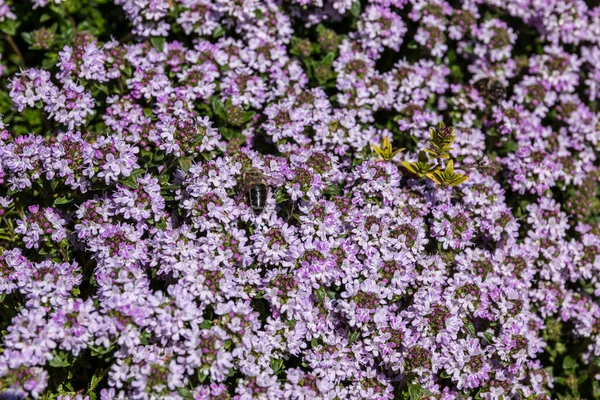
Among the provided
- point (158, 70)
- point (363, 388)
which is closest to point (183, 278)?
point (363, 388)

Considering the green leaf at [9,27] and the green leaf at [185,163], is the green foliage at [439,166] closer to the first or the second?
the green leaf at [185,163]

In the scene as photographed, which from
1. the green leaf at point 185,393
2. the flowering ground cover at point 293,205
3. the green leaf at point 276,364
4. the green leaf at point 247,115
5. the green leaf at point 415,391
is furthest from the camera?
the green leaf at point 247,115

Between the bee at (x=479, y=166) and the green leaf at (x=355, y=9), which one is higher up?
the green leaf at (x=355, y=9)

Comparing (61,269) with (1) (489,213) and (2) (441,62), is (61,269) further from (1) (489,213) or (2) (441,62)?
(2) (441,62)

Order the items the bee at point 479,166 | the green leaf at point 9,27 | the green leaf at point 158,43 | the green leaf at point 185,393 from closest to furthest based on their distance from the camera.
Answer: the green leaf at point 185,393 < the bee at point 479,166 < the green leaf at point 158,43 < the green leaf at point 9,27

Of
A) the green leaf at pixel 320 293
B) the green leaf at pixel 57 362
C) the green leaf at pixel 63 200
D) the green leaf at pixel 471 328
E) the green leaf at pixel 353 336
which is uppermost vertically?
the green leaf at pixel 63 200

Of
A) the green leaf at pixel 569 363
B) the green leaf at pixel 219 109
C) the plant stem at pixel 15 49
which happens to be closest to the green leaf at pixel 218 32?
the green leaf at pixel 219 109
